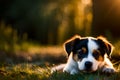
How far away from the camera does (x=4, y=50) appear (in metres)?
15.8

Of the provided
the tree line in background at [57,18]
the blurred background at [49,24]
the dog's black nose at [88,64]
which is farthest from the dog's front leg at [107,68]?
the tree line in background at [57,18]

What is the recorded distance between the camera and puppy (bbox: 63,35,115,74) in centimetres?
866

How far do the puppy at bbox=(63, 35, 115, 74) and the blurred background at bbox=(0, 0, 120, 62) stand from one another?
2.43 metres

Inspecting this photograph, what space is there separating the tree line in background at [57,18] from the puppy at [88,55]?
4848mm

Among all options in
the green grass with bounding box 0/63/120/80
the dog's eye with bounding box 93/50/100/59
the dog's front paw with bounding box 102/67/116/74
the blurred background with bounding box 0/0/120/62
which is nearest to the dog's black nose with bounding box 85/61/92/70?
the green grass with bounding box 0/63/120/80

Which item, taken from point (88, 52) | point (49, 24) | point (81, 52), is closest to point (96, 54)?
point (88, 52)

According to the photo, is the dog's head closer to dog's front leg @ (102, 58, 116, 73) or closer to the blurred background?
dog's front leg @ (102, 58, 116, 73)

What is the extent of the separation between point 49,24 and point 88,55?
14.2 metres

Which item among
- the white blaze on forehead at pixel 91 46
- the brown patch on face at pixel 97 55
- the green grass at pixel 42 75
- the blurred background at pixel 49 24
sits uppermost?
the blurred background at pixel 49 24

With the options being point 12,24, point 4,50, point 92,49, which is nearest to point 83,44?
point 92,49

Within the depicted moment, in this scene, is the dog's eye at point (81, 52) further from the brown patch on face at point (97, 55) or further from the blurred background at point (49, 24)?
the blurred background at point (49, 24)

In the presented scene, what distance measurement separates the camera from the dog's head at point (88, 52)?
28.3 feet

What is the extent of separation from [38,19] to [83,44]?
566 inches

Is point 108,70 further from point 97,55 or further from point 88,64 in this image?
point 88,64
